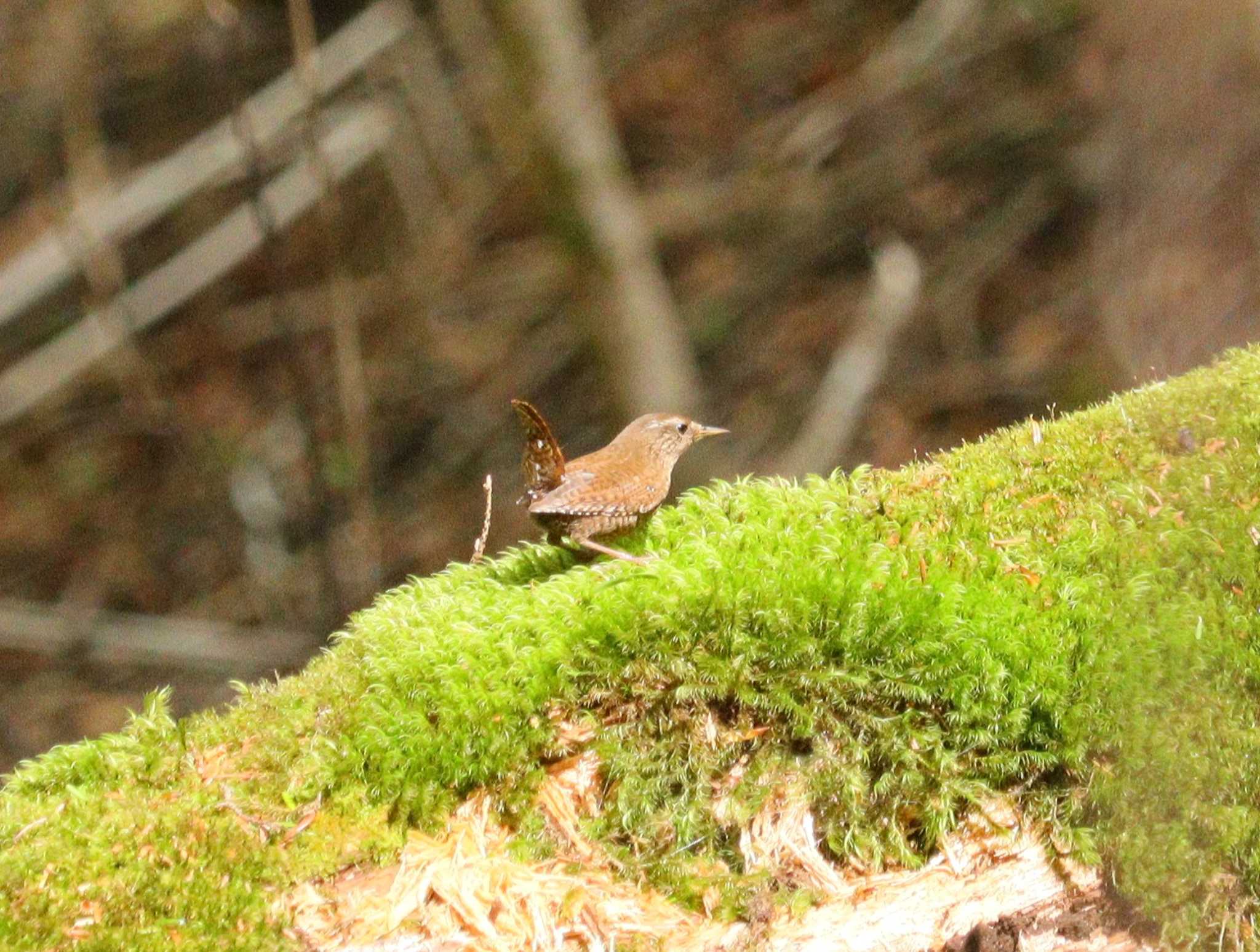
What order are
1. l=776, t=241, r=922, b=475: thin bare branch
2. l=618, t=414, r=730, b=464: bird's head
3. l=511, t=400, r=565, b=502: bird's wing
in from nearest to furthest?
1. l=511, t=400, r=565, b=502: bird's wing
2. l=618, t=414, r=730, b=464: bird's head
3. l=776, t=241, r=922, b=475: thin bare branch

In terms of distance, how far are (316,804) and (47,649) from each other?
600 centimetres

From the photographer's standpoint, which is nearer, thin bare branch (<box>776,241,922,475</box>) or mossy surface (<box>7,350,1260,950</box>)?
mossy surface (<box>7,350,1260,950</box>)

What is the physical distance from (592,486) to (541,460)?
0.69 feet

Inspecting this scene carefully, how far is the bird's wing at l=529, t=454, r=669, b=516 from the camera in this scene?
2762mm

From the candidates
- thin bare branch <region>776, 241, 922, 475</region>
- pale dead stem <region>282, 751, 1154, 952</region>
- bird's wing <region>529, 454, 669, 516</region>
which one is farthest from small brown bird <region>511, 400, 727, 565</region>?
thin bare branch <region>776, 241, 922, 475</region>

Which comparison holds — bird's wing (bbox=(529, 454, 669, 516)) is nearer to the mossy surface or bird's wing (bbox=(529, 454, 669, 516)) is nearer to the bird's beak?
the mossy surface

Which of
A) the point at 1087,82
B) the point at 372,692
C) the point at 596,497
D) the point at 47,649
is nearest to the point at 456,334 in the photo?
the point at 47,649

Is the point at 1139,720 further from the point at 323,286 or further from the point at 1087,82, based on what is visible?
the point at 1087,82

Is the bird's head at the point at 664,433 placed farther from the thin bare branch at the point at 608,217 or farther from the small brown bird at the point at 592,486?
the thin bare branch at the point at 608,217

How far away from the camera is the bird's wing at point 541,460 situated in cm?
297

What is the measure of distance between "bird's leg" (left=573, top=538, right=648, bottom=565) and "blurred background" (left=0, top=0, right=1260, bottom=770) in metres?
3.94

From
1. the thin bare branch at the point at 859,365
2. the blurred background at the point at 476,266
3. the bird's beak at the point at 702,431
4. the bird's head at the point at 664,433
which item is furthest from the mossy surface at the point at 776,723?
the thin bare branch at the point at 859,365

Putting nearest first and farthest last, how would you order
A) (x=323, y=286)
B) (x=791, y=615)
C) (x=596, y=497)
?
(x=791, y=615) → (x=596, y=497) → (x=323, y=286)

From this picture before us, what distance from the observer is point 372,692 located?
7.19 feet
